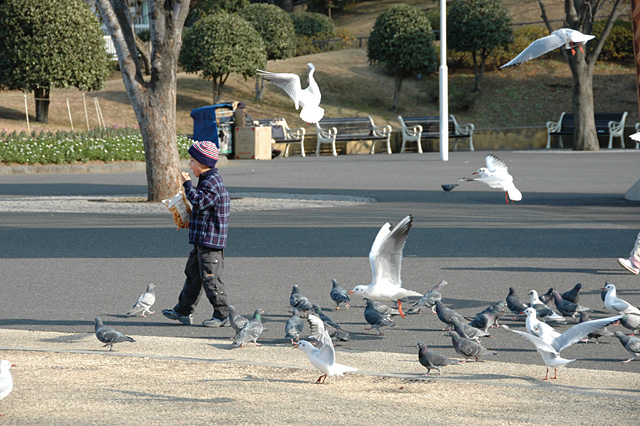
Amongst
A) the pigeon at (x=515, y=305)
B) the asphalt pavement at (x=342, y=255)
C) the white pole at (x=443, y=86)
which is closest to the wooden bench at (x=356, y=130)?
the white pole at (x=443, y=86)

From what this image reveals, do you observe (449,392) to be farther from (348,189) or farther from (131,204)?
(348,189)

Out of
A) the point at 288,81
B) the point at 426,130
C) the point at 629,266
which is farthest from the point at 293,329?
the point at 426,130

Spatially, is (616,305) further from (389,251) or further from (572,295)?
(389,251)

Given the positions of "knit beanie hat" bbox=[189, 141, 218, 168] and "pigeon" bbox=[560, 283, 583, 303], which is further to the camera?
"pigeon" bbox=[560, 283, 583, 303]

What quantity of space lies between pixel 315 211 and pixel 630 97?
35.4m

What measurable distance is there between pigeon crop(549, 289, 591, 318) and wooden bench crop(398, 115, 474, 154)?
86.6 feet

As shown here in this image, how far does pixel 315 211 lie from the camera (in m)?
14.7

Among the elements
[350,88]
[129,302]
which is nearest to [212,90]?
[350,88]

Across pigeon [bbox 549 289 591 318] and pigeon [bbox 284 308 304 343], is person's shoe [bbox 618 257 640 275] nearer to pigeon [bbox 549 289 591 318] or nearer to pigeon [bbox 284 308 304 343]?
pigeon [bbox 549 289 591 318]

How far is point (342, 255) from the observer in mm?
10234

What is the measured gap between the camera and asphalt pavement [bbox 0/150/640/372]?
7.02m

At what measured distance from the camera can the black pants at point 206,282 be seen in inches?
271

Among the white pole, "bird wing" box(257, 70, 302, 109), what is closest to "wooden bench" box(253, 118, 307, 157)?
the white pole

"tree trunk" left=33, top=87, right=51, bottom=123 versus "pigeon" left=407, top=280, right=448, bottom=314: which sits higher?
"tree trunk" left=33, top=87, right=51, bottom=123
